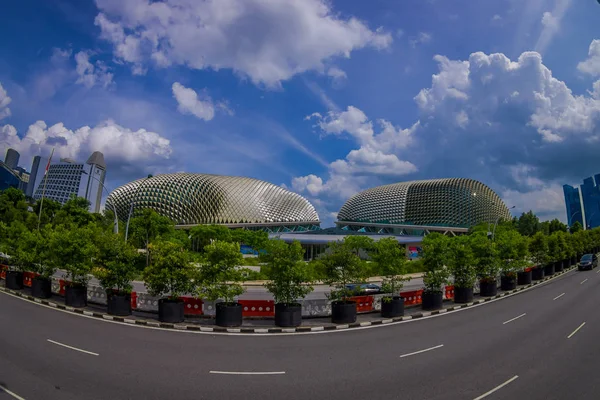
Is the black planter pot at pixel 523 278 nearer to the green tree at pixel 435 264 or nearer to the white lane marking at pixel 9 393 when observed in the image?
the green tree at pixel 435 264

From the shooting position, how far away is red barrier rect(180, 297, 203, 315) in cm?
1648

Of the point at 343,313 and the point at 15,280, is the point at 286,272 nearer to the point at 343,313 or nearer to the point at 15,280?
the point at 343,313

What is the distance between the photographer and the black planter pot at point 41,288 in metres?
20.4

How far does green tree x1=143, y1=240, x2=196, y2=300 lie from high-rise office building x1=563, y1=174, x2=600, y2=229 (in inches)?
8028

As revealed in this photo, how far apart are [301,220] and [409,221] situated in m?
34.3

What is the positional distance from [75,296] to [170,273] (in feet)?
21.0

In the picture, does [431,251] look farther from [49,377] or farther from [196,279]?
[49,377]

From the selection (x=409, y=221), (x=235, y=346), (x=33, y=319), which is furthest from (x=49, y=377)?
(x=409, y=221)

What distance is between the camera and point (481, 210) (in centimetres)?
10894

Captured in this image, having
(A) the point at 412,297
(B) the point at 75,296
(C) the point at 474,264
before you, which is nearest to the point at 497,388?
(A) the point at 412,297

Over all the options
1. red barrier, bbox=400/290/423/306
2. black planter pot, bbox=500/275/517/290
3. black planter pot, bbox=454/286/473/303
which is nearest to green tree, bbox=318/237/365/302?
red barrier, bbox=400/290/423/306

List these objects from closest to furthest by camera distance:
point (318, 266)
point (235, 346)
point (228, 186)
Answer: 1. point (235, 346)
2. point (318, 266)
3. point (228, 186)

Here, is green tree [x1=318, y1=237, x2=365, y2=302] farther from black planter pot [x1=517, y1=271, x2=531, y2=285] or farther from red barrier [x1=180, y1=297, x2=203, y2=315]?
black planter pot [x1=517, y1=271, x2=531, y2=285]

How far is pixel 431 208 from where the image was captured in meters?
108
